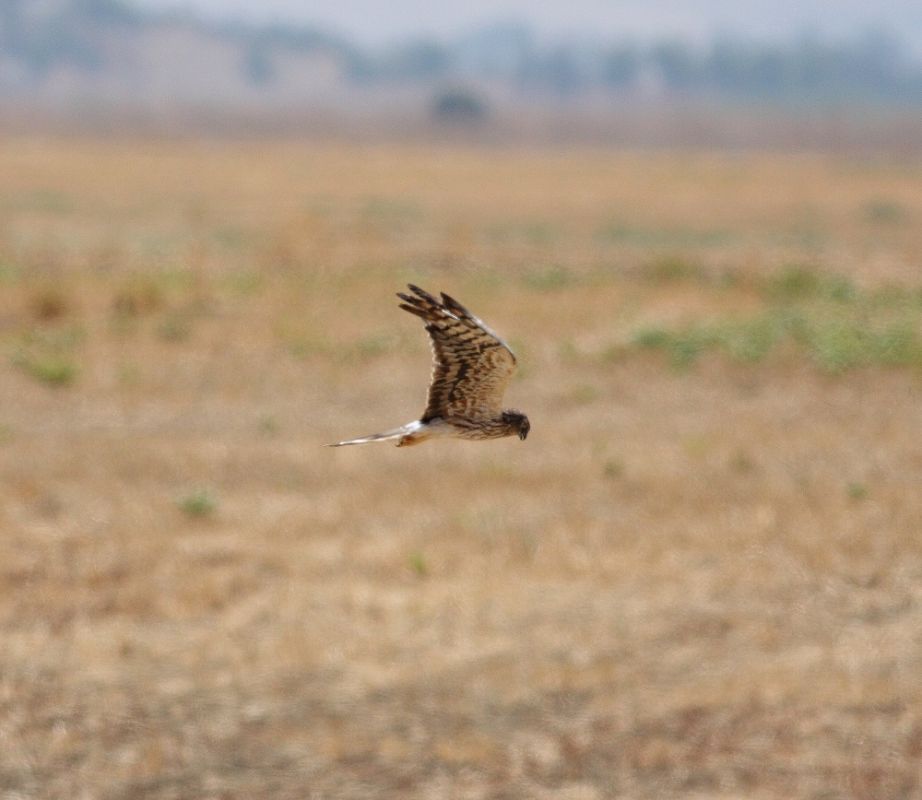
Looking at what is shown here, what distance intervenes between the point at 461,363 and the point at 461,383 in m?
0.08

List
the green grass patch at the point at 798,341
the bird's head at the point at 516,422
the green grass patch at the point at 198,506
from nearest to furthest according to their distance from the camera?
the bird's head at the point at 516,422 < the green grass patch at the point at 198,506 < the green grass patch at the point at 798,341

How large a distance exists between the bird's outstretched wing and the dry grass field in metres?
5.09

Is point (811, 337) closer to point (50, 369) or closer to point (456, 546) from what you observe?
point (456, 546)

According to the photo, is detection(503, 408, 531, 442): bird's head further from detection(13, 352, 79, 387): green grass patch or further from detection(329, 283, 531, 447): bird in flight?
detection(13, 352, 79, 387): green grass patch

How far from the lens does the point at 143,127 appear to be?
16388 centimetres

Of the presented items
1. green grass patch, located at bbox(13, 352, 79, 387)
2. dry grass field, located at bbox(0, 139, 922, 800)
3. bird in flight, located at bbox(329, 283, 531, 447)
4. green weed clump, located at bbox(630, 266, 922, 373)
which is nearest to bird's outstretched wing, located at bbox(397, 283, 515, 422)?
bird in flight, located at bbox(329, 283, 531, 447)

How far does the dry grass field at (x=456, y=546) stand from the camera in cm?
970

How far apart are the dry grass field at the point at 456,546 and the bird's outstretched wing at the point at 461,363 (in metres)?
5.09

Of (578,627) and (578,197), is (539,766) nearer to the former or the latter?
(578,627)

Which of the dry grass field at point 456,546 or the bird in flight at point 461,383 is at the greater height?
the bird in flight at point 461,383

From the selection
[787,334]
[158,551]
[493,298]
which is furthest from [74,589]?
[493,298]

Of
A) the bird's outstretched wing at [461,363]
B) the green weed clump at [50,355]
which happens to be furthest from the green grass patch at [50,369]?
the bird's outstretched wing at [461,363]

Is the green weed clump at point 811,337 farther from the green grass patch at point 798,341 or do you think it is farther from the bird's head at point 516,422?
the bird's head at point 516,422

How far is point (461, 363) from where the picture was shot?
15.4 ft
